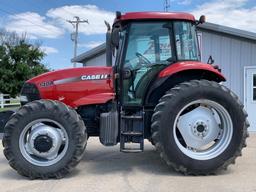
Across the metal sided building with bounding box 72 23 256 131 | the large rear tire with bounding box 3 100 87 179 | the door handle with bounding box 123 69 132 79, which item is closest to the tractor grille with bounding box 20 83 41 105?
the large rear tire with bounding box 3 100 87 179

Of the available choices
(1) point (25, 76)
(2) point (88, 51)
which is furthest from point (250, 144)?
(1) point (25, 76)

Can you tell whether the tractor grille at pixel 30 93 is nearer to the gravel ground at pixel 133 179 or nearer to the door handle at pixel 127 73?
the gravel ground at pixel 133 179

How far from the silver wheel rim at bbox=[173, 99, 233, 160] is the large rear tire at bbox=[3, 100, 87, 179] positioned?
1583mm

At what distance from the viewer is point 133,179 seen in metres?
6.49

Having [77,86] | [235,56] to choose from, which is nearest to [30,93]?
[77,86]

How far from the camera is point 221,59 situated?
14156 millimetres

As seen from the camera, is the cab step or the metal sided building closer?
the cab step

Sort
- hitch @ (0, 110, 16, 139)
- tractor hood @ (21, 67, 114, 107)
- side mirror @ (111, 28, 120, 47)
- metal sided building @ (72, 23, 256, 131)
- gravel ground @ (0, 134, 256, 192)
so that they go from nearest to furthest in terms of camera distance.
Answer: gravel ground @ (0, 134, 256, 192) < side mirror @ (111, 28, 120, 47) < hitch @ (0, 110, 16, 139) < tractor hood @ (21, 67, 114, 107) < metal sided building @ (72, 23, 256, 131)

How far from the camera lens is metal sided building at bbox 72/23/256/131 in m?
13.9

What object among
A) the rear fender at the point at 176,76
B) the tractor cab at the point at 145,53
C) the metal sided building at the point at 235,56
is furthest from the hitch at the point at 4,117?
the metal sided building at the point at 235,56

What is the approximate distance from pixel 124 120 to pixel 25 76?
3337 cm

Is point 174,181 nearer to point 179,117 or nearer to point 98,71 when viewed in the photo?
point 179,117

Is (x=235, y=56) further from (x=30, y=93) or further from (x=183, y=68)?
(x=30, y=93)

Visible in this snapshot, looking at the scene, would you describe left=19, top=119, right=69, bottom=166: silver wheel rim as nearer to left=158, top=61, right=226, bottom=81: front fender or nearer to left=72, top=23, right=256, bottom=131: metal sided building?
left=158, top=61, right=226, bottom=81: front fender
